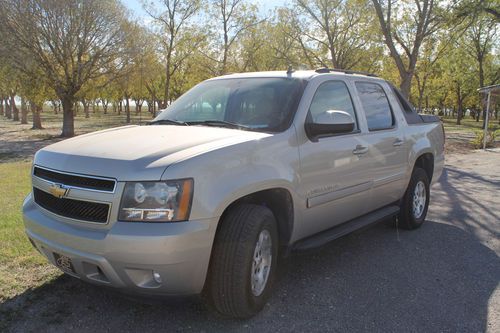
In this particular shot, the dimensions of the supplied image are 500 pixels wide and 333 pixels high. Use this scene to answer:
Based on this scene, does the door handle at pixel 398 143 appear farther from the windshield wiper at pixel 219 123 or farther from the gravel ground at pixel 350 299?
the windshield wiper at pixel 219 123

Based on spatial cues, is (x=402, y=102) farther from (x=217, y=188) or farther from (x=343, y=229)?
(x=217, y=188)

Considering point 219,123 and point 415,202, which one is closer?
point 219,123

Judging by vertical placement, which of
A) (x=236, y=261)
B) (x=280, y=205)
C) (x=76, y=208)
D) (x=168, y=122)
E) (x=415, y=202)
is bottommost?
(x=415, y=202)

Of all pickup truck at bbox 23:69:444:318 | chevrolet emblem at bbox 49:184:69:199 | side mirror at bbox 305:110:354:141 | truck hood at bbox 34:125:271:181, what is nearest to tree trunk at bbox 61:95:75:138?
pickup truck at bbox 23:69:444:318

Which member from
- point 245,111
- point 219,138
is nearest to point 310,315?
point 219,138

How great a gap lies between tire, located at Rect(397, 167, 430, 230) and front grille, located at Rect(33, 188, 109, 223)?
391cm

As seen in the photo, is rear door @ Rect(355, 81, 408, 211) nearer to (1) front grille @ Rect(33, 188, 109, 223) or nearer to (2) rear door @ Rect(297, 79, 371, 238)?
(2) rear door @ Rect(297, 79, 371, 238)

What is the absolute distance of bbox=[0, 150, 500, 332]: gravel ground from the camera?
3.04 meters

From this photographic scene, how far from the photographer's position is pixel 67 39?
21.5 metres

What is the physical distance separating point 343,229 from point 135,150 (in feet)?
7.07

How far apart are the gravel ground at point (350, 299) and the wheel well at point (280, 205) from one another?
15.1 inches

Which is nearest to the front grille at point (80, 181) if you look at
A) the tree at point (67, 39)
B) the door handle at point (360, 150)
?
the door handle at point (360, 150)

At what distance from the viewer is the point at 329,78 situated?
4070 millimetres

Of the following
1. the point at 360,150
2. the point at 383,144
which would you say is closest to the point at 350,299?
the point at 360,150
